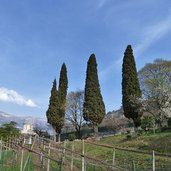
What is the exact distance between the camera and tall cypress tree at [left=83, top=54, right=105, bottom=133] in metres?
40.2

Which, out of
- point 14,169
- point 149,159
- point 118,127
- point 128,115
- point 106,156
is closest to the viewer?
point 14,169

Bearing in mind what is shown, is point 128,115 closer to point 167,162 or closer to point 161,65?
point 161,65

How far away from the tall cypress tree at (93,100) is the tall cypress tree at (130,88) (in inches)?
178

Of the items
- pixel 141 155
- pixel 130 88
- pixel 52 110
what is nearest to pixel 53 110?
pixel 52 110

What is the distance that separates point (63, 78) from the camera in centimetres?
4619

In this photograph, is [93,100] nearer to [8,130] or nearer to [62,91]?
[62,91]

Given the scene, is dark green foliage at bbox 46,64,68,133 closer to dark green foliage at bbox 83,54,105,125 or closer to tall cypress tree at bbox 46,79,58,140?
tall cypress tree at bbox 46,79,58,140

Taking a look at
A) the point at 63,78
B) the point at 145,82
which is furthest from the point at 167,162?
the point at 63,78

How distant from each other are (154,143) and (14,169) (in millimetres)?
12604

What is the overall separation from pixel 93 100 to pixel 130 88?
5.70 meters

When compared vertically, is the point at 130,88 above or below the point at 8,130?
above

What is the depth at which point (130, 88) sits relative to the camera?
3647cm

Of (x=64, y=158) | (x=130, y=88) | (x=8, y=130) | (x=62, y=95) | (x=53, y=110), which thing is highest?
(x=62, y=95)

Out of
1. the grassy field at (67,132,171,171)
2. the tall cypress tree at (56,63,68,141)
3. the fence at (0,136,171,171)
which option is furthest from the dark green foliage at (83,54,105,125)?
the fence at (0,136,171,171)
